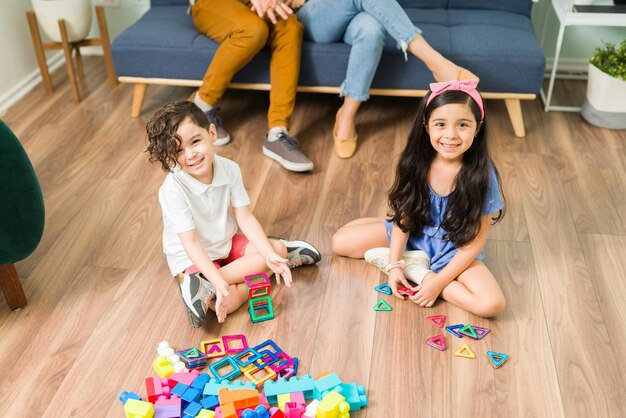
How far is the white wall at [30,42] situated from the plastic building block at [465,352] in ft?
6.26

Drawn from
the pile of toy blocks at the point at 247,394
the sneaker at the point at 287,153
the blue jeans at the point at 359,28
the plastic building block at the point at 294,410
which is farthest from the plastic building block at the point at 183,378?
the blue jeans at the point at 359,28

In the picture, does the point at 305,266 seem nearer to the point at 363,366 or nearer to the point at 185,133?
the point at 363,366

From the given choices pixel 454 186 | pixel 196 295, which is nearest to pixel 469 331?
pixel 454 186

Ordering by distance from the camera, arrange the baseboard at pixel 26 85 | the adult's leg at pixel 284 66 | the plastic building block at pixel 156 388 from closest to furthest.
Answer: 1. the plastic building block at pixel 156 388
2. the adult's leg at pixel 284 66
3. the baseboard at pixel 26 85

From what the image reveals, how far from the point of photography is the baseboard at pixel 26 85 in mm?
2817

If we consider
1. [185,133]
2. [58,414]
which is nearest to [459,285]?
[185,133]

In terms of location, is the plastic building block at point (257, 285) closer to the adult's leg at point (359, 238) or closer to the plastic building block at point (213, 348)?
the plastic building block at point (213, 348)

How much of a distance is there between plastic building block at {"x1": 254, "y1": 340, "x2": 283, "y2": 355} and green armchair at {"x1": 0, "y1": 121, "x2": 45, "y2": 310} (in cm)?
66

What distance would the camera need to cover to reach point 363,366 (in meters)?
1.58

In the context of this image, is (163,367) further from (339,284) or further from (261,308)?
(339,284)

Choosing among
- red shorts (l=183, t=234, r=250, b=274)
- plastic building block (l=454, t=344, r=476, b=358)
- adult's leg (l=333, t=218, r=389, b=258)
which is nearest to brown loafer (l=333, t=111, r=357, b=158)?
adult's leg (l=333, t=218, r=389, b=258)

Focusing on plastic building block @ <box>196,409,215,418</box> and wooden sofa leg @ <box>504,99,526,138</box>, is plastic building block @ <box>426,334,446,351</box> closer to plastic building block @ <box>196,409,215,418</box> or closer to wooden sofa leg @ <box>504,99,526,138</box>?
plastic building block @ <box>196,409,215,418</box>

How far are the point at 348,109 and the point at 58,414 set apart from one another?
147cm

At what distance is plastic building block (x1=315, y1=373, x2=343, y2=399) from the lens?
1.48 m
